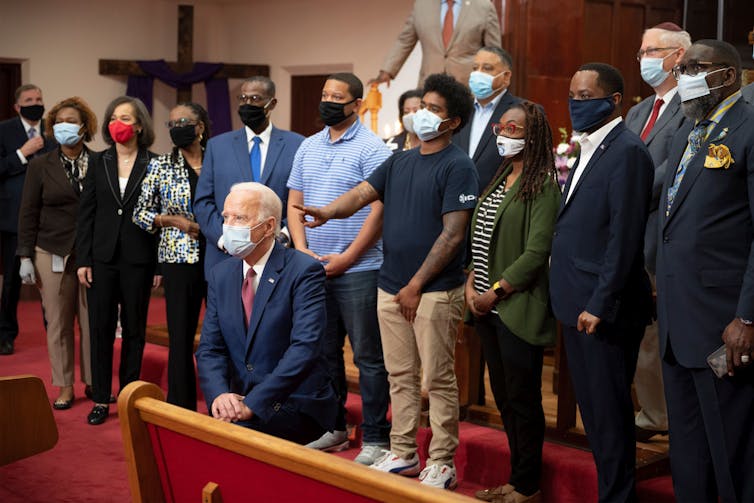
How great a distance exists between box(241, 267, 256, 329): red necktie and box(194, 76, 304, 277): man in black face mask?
1.24 metres

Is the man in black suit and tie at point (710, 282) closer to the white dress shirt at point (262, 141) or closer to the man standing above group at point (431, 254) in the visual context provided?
the man standing above group at point (431, 254)

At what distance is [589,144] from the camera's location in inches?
135

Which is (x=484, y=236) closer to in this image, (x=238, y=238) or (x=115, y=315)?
(x=238, y=238)

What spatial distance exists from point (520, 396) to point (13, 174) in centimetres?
467

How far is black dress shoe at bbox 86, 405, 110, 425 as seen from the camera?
5.25 meters

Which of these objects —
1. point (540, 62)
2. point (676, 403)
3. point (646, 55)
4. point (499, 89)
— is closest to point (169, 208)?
point (499, 89)

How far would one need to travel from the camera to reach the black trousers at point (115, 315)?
5.21 metres

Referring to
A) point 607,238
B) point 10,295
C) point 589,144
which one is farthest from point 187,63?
point 607,238

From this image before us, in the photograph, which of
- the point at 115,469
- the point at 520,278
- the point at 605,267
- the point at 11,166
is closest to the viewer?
the point at 605,267

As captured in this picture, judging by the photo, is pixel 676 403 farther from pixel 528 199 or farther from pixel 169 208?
pixel 169 208

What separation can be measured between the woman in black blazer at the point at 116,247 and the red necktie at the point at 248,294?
1.80 meters

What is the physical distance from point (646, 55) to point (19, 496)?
3.10m

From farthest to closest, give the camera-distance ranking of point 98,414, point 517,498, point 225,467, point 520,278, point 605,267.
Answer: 1. point 98,414
2. point 517,498
3. point 520,278
4. point 605,267
5. point 225,467

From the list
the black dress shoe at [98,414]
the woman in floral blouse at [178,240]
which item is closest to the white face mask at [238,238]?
the woman in floral blouse at [178,240]
